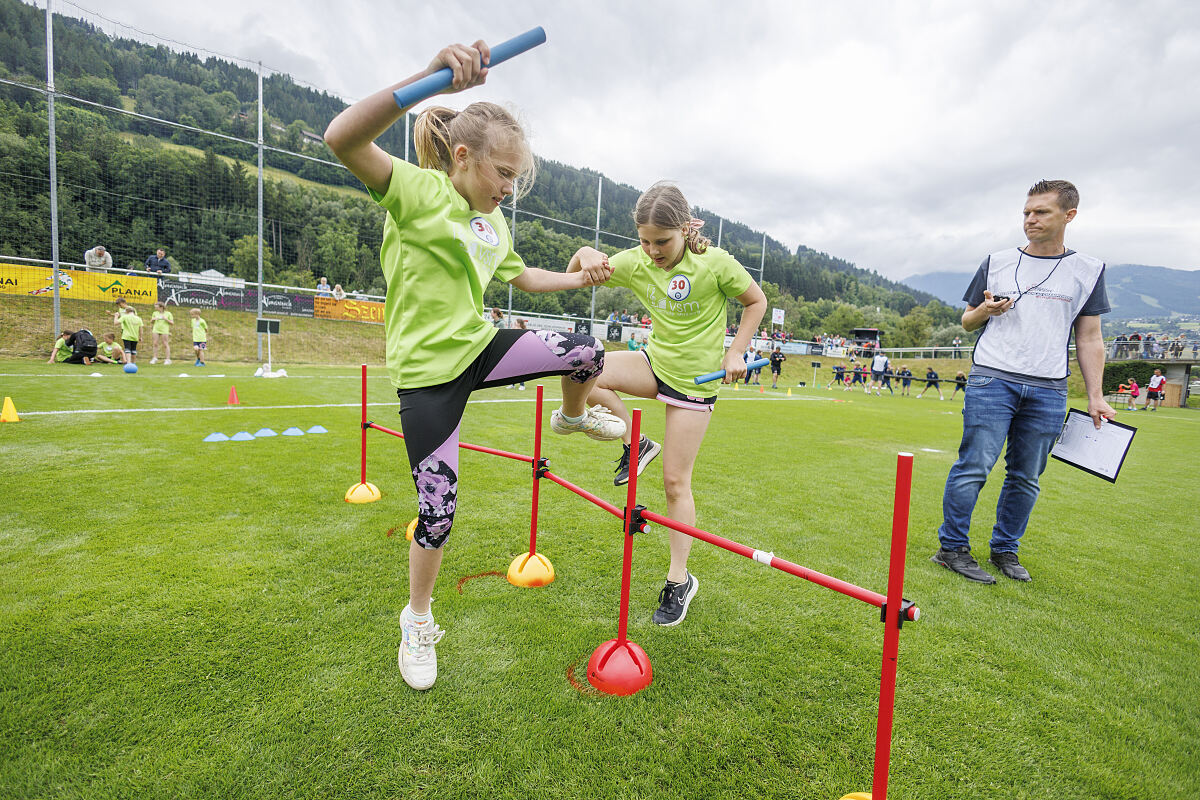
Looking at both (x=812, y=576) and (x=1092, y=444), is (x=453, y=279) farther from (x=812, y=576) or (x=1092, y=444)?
(x=1092, y=444)

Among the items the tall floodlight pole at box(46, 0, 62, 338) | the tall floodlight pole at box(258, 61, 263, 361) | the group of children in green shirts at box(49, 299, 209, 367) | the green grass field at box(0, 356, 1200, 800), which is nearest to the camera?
the green grass field at box(0, 356, 1200, 800)

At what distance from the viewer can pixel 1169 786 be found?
168cm

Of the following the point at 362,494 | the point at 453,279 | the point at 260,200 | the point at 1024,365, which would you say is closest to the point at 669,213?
the point at 453,279

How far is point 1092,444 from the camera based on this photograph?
3381 millimetres

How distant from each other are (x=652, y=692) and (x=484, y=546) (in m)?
1.58

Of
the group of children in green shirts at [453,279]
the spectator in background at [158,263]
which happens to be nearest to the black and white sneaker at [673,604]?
the group of children in green shirts at [453,279]

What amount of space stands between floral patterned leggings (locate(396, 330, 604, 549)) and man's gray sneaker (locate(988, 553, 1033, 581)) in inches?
126

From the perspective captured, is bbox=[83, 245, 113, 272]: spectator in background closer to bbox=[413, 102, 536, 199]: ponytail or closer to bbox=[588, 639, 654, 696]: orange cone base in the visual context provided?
bbox=[413, 102, 536, 199]: ponytail

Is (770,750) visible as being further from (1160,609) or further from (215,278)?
(215,278)

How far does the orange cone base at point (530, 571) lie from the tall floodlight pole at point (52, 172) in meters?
18.6

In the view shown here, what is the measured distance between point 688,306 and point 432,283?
1.28m

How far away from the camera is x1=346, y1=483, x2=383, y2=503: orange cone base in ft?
13.2

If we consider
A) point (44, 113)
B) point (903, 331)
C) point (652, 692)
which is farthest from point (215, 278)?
point (903, 331)

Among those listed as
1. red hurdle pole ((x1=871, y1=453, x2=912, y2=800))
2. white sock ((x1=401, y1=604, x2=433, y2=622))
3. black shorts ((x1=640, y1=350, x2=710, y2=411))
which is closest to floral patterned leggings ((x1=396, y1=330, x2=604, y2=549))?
white sock ((x1=401, y1=604, x2=433, y2=622))
